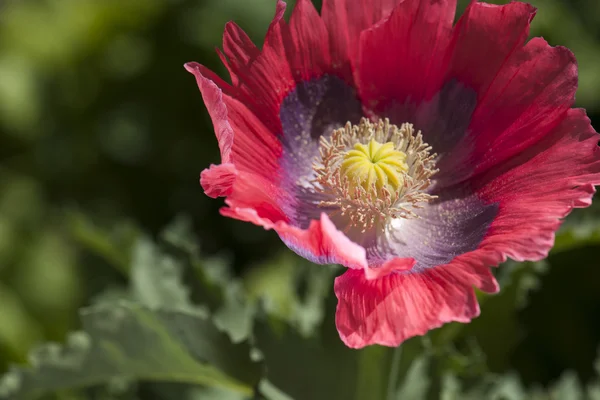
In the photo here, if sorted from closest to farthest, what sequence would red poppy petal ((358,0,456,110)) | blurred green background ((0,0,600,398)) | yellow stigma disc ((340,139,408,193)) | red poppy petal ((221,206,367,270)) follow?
red poppy petal ((221,206,367,270)) → red poppy petal ((358,0,456,110)) → yellow stigma disc ((340,139,408,193)) → blurred green background ((0,0,600,398))

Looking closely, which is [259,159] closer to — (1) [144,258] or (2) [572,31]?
(1) [144,258]

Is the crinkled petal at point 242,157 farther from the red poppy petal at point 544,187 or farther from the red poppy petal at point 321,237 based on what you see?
the red poppy petal at point 544,187

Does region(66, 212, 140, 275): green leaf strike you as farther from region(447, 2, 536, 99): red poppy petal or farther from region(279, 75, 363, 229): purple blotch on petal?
region(447, 2, 536, 99): red poppy petal

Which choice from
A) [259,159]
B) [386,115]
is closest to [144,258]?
[259,159]

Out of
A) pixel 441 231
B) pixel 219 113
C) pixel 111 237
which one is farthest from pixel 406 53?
pixel 111 237

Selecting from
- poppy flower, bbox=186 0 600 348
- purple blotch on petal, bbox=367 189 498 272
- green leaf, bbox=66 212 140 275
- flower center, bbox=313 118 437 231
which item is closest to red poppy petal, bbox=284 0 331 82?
poppy flower, bbox=186 0 600 348

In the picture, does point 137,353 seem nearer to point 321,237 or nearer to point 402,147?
point 321,237
